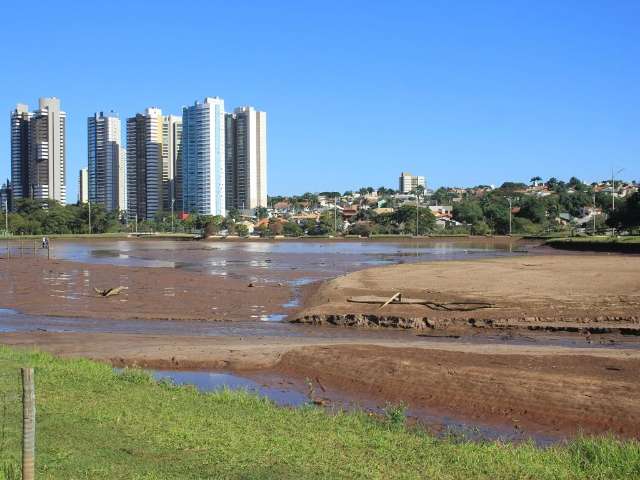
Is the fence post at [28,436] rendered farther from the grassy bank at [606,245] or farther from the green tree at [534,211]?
the green tree at [534,211]

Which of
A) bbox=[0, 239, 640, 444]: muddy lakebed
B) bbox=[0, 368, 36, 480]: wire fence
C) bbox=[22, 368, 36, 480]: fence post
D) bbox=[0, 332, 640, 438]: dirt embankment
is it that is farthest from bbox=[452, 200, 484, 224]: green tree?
bbox=[22, 368, 36, 480]: fence post

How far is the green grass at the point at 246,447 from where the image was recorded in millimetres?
8023

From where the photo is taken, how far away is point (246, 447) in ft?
29.8

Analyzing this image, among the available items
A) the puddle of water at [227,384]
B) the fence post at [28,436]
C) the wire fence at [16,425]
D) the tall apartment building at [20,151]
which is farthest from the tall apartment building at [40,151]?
the fence post at [28,436]

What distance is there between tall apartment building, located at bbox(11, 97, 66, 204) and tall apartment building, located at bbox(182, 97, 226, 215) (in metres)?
32.7

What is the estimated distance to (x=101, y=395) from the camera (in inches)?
483

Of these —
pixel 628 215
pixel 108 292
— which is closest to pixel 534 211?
pixel 628 215

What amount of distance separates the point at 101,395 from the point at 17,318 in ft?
59.0

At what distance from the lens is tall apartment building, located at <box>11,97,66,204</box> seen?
193125 mm

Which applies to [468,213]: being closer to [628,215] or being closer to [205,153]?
[205,153]

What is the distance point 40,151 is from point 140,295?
172m

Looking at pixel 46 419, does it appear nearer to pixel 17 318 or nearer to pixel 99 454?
pixel 99 454

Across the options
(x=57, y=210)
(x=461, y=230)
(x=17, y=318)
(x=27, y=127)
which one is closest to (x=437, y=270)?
(x=17, y=318)

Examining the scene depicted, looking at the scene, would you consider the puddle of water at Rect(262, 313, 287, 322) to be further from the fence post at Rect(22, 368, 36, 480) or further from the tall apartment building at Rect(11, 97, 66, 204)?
the tall apartment building at Rect(11, 97, 66, 204)
